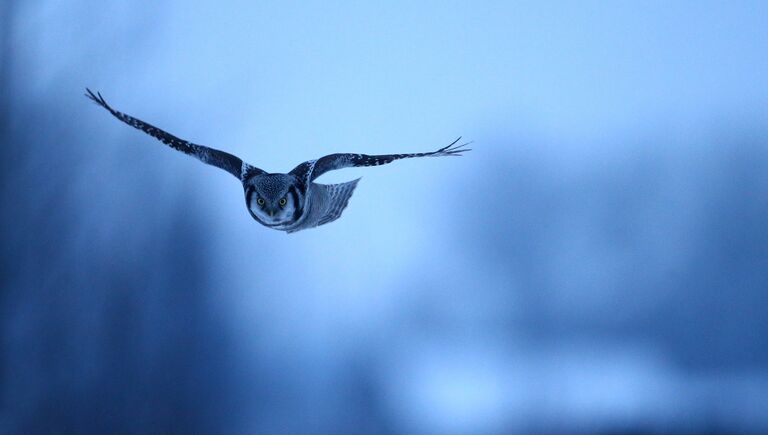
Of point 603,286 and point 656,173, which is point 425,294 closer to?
point 603,286

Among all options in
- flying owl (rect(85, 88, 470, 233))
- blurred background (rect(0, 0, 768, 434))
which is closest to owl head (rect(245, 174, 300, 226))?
flying owl (rect(85, 88, 470, 233))

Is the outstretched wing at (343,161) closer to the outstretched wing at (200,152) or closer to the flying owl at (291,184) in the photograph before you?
the flying owl at (291,184)

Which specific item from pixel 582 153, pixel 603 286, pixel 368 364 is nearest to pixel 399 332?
pixel 368 364

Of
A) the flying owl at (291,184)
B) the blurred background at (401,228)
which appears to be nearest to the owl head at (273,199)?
the flying owl at (291,184)

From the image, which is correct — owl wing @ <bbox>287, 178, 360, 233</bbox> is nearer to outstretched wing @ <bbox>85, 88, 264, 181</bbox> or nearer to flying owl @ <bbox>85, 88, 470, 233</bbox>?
flying owl @ <bbox>85, 88, 470, 233</bbox>

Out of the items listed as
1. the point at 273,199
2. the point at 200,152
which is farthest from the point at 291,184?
the point at 200,152

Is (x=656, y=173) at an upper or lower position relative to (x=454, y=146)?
lower

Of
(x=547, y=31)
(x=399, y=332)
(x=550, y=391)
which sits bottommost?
(x=550, y=391)
